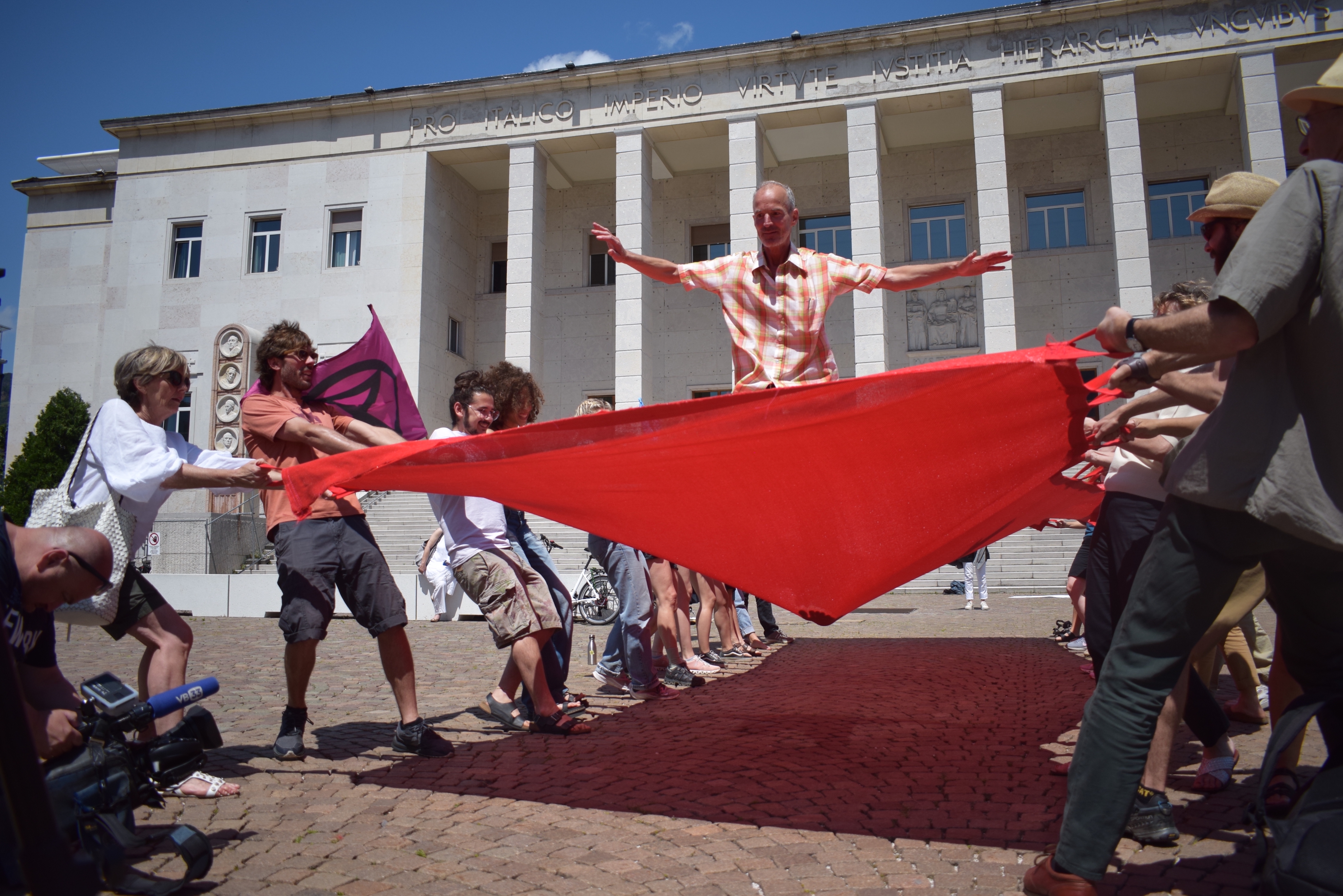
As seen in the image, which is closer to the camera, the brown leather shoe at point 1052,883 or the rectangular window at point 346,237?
the brown leather shoe at point 1052,883

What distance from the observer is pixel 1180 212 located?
27.3 meters

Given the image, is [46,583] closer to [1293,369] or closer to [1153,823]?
[1293,369]

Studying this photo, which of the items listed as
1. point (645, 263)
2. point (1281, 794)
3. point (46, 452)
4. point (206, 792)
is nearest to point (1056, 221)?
point (645, 263)

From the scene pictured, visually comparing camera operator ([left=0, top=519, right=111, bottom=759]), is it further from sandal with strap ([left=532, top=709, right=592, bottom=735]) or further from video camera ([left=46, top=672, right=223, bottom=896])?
sandal with strap ([left=532, top=709, right=592, bottom=735])

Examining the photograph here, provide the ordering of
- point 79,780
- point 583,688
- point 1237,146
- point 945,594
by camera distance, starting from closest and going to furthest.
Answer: point 79,780
point 583,688
point 945,594
point 1237,146

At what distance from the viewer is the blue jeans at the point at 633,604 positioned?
6320 millimetres

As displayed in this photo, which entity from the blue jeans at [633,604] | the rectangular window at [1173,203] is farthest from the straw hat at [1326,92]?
the rectangular window at [1173,203]

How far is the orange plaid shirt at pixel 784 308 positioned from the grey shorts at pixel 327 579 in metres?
2.12

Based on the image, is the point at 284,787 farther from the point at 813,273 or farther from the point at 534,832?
the point at 813,273

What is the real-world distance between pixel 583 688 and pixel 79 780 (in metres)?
4.83

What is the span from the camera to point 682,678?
708 cm

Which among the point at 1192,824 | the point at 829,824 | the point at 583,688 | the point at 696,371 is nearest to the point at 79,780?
the point at 829,824

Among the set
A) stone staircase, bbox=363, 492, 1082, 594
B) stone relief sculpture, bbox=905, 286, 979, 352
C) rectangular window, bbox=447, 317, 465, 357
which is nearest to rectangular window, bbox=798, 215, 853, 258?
stone relief sculpture, bbox=905, 286, 979, 352

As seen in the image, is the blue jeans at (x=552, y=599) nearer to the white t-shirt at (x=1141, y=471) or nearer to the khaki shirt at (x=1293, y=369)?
the white t-shirt at (x=1141, y=471)
